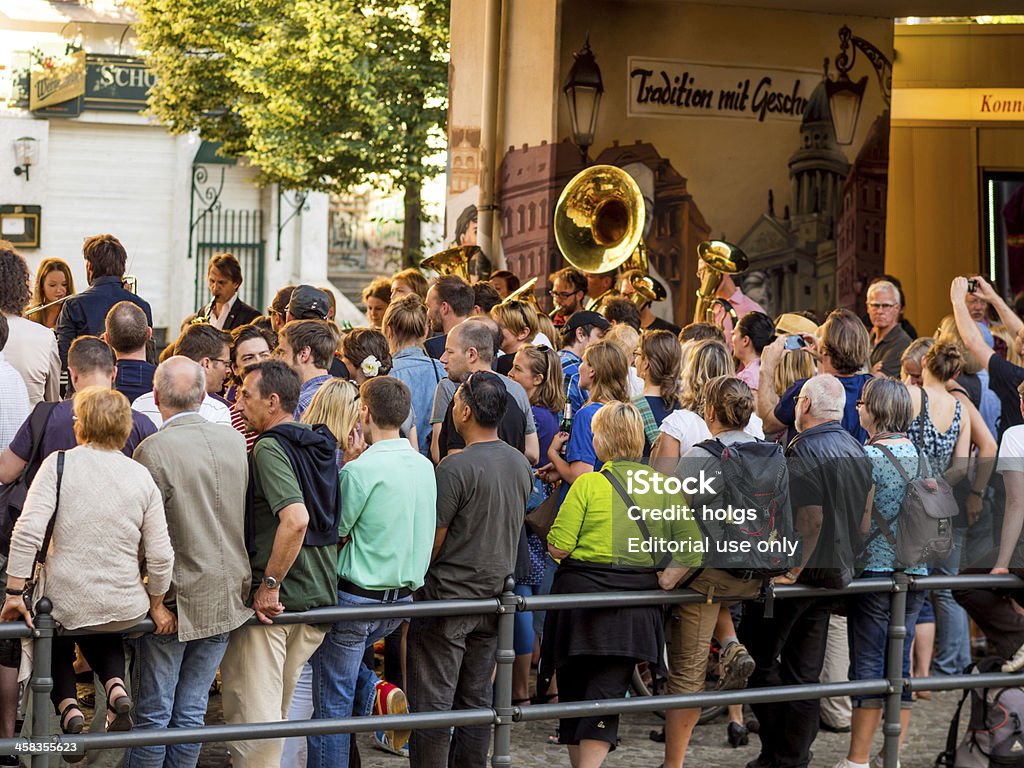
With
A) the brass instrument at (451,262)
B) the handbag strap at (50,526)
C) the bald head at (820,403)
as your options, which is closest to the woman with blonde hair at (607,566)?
the bald head at (820,403)

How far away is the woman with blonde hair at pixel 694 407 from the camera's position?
7.19 metres

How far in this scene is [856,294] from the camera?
1510 centimetres

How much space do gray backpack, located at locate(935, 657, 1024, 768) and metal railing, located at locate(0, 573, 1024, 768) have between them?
0.98 feet

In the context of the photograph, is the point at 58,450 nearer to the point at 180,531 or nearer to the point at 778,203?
the point at 180,531

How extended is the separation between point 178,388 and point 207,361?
1.19 m

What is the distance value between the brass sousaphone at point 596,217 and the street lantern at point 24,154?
53.4 ft

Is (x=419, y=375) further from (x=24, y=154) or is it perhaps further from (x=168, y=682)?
(x=24, y=154)

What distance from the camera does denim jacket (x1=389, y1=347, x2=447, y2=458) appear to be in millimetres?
7824

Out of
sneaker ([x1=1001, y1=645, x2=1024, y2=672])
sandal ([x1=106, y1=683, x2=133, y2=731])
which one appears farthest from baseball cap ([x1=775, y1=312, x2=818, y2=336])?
sandal ([x1=106, y1=683, x2=133, y2=731])

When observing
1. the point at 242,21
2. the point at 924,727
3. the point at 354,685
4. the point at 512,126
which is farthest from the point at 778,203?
the point at 242,21

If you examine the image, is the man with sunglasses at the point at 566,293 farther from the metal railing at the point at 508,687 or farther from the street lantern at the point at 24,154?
the street lantern at the point at 24,154

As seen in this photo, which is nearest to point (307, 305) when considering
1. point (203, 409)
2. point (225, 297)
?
point (203, 409)

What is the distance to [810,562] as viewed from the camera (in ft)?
22.2

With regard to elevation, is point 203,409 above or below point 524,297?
below
